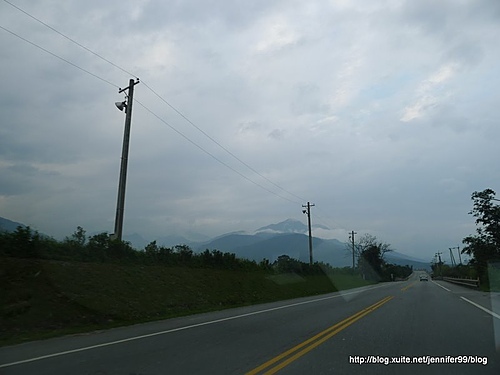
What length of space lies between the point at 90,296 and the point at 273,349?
9692 mm

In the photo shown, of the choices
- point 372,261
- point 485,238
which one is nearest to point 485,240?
point 485,238

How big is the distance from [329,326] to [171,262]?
15.5 metres

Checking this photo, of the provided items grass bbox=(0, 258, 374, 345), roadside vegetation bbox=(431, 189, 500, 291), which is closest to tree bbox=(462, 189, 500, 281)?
roadside vegetation bbox=(431, 189, 500, 291)

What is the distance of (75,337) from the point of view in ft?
39.7

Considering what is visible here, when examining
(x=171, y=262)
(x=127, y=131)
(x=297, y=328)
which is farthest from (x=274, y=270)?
(x=297, y=328)

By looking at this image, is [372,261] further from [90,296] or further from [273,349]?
[273,349]

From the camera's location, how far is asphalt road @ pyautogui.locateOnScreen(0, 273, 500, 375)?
25.7 ft

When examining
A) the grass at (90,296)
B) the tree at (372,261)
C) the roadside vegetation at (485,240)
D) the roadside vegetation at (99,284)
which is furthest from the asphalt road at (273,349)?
the tree at (372,261)

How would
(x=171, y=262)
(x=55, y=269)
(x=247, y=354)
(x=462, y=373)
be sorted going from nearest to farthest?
1. (x=462, y=373)
2. (x=247, y=354)
3. (x=55, y=269)
4. (x=171, y=262)

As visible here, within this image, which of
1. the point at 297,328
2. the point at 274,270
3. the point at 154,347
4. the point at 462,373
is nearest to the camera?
the point at 462,373

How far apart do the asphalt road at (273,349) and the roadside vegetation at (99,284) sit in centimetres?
210

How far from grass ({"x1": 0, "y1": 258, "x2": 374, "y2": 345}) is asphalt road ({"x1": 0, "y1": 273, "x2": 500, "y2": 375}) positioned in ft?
6.31

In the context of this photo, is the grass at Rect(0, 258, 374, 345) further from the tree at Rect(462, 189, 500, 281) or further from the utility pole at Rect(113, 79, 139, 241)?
the tree at Rect(462, 189, 500, 281)

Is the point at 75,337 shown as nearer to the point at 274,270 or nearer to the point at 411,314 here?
the point at 411,314
